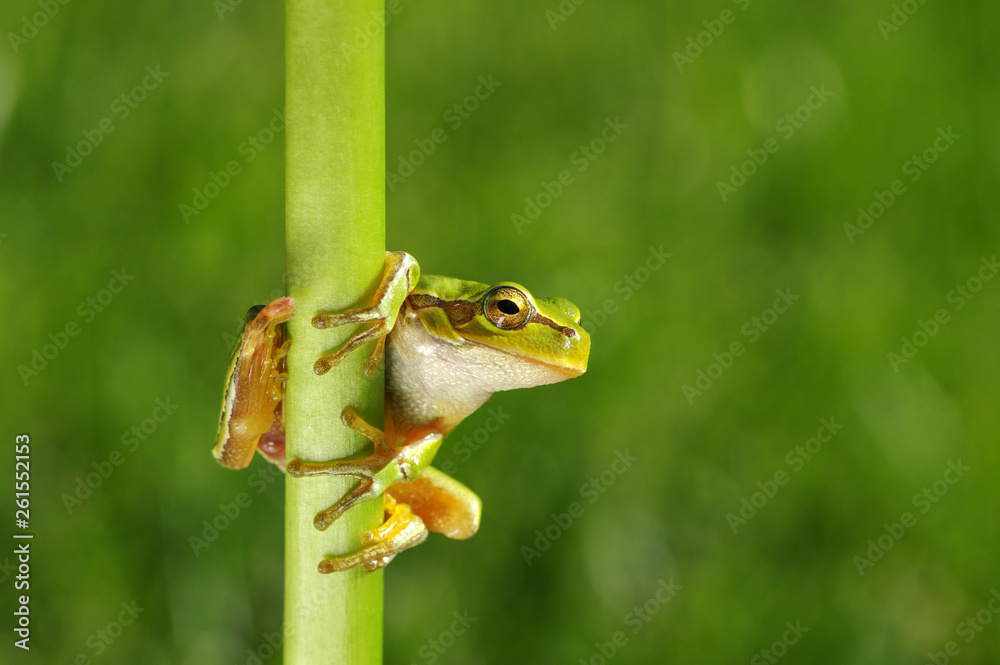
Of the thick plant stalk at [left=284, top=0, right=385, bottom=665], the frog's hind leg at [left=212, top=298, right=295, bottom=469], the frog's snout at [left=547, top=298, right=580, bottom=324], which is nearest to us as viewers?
Result: the thick plant stalk at [left=284, top=0, right=385, bottom=665]

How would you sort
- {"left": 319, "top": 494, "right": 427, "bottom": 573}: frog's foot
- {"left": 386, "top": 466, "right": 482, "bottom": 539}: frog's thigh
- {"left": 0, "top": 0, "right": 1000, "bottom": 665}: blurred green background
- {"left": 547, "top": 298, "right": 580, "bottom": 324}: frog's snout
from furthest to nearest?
{"left": 0, "top": 0, "right": 1000, "bottom": 665}: blurred green background → {"left": 386, "top": 466, "right": 482, "bottom": 539}: frog's thigh → {"left": 547, "top": 298, "right": 580, "bottom": 324}: frog's snout → {"left": 319, "top": 494, "right": 427, "bottom": 573}: frog's foot

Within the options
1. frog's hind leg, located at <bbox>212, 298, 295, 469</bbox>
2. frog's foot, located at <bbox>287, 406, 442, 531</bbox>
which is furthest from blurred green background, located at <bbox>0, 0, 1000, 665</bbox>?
frog's foot, located at <bbox>287, 406, 442, 531</bbox>

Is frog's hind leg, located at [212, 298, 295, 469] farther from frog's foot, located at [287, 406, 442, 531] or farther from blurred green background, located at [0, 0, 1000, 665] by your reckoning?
blurred green background, located at [0, 0, 1000, 665]

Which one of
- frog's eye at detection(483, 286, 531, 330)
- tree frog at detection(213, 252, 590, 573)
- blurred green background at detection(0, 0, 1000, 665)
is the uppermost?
frog's eye at detection(483, 286, 531, 330)

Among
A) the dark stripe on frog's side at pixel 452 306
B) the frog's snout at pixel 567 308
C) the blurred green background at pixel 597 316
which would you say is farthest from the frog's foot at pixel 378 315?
the blurred green background at pixel 597 316

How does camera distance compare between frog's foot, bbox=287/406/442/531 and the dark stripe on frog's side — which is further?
the dark stripe on frog's side

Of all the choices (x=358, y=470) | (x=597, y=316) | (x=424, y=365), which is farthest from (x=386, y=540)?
(x=597, y=316)

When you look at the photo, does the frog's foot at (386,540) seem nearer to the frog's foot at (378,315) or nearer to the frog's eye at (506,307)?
the frog's foot at (378,315)
